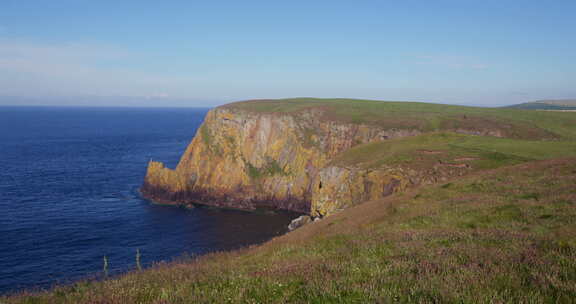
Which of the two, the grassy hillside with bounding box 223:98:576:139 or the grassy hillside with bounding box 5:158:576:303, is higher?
the grassy hillside with bounding box 223:98:576:139

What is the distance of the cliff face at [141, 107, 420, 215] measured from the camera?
227ft

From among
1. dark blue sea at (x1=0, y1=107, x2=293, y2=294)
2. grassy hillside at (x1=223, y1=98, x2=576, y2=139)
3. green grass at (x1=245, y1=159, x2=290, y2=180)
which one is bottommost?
dark blue sea at (x1=0, y1=107, x2=293, y2=294)

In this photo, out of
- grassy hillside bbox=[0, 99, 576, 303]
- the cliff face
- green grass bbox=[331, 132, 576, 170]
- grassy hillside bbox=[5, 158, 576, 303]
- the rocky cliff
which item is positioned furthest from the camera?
the cliff face

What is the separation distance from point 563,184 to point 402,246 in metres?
12.9

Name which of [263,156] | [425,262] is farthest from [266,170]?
[425,262]

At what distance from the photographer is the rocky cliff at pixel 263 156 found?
68812mm

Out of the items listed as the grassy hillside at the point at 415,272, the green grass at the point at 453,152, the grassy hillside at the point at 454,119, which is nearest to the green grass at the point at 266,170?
the grassy hillside at the point at 454,119

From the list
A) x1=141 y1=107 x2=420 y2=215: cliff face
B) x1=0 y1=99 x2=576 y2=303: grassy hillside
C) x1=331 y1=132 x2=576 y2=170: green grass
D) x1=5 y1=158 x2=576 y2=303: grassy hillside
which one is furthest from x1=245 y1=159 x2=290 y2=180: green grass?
x1=5 y1=158 x2=576 y2=303: grassy hillside

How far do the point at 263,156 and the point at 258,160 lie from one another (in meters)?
1.41

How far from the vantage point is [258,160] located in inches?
2972

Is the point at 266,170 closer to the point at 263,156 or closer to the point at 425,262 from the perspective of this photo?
the point at 263,156

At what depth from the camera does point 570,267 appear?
6.21 metres

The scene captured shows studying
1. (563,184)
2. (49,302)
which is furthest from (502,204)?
(49,302)

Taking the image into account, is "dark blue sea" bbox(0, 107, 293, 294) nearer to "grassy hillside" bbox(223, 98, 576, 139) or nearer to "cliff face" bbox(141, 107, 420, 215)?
"cliff face" bbox(141, 107, 420, 215)
